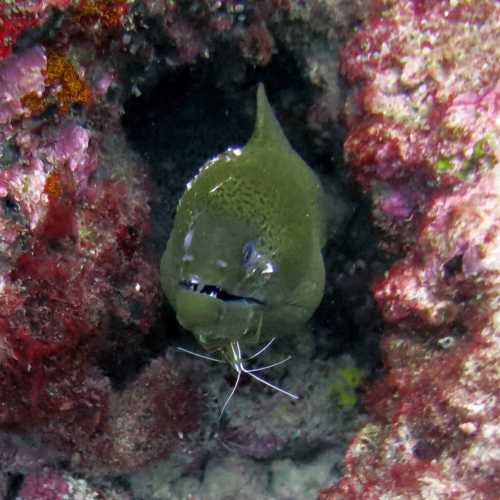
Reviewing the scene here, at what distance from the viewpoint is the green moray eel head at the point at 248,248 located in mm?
3295

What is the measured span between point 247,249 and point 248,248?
1 cm

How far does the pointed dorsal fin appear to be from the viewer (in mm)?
4160

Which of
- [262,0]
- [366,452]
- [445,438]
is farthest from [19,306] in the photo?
[262,0]

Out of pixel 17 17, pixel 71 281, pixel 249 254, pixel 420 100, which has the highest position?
pixel 420 100

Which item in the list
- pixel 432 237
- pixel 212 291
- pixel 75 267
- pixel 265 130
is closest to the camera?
pixel 212 291

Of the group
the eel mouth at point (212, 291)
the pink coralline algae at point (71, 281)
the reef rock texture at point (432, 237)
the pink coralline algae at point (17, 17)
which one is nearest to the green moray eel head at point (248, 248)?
the eel mouth at point (212, 291)

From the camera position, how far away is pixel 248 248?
11.1ft

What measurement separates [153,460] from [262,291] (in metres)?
1.82

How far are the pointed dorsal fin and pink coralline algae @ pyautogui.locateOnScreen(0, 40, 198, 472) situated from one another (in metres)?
0.93

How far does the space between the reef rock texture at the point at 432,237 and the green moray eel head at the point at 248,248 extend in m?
0.55

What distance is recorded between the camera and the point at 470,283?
3.23 meters

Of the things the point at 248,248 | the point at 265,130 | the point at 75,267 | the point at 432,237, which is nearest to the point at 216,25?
the point at 265,130

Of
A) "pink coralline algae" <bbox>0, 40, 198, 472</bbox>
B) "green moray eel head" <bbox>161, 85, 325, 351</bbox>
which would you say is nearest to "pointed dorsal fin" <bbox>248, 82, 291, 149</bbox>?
"green moray eel head" <bbox>161, 85, 325, 351</bbox>

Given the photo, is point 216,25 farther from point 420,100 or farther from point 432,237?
point 432,237
